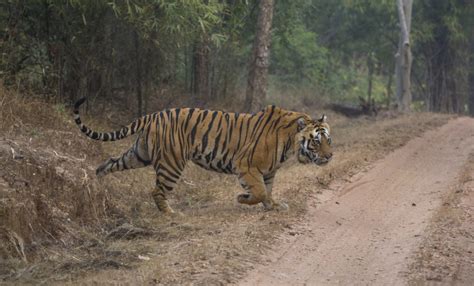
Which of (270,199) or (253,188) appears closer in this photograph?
(253,188)

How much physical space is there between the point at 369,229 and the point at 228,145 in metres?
2.00

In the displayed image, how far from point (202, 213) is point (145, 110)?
6.75 metres

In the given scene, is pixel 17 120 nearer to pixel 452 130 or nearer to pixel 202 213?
pixel 202 213

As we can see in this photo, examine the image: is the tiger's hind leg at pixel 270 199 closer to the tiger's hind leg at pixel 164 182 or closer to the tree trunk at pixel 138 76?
the tiger's hind leg at pixel 164 182

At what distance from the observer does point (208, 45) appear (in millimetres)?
17828

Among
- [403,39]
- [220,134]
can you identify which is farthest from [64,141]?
[403,39]

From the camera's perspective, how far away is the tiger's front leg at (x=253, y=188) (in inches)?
376

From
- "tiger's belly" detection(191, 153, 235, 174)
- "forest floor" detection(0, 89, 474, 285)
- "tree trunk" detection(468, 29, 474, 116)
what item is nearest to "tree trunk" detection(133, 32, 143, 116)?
"forest floor" detection(0, 89, 474, 285)

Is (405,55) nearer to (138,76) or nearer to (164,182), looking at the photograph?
(138,76)

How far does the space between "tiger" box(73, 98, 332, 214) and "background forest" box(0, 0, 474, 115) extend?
2960 millimetres

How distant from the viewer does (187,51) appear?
1866 centimetres

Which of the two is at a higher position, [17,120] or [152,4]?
[152,4]

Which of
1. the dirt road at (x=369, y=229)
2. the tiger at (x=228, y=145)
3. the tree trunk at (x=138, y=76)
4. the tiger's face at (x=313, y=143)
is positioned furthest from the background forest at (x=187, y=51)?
the tiger's face at (x=313, y=143)

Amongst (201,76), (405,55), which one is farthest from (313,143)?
(405,55)
